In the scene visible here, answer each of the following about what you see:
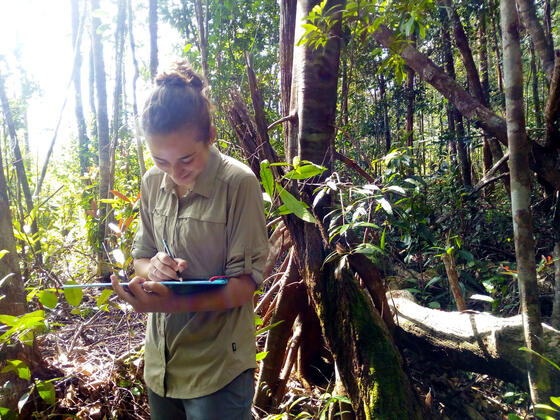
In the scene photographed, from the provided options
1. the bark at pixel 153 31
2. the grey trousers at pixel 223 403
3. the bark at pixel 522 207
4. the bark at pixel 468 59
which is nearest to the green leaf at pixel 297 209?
the grey trousers at pixel 223 403

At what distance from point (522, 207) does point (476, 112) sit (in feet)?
6.18

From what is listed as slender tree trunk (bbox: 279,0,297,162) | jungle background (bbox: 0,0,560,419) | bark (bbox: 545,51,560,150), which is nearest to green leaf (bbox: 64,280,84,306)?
jungle background (bbox: 0,0,560,419)

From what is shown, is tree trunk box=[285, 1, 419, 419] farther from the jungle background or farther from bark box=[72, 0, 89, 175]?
bark box=[72, 0, 89, 175]

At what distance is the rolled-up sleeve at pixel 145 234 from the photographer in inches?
63.9

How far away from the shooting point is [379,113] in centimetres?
729

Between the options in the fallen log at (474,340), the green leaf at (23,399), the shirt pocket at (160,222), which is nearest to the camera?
the shirt pocket at (160,222)

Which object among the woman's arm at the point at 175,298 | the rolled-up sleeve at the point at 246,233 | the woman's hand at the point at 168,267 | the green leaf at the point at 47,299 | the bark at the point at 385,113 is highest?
the bark at the point at 385,113

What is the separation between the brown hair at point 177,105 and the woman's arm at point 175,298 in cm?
50

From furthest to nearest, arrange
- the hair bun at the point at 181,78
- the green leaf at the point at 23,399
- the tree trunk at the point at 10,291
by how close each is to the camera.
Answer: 1. the tree trunk at the point at 10,291
2. the green leaf at the point at 23,399
3. the hair bun at the point at 181,78

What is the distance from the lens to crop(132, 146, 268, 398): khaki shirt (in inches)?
52.6

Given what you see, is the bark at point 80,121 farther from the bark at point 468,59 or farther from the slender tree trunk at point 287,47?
the bark at point 468,59

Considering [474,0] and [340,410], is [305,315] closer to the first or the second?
[340,410]

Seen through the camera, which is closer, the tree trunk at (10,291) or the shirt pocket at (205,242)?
the shirt pocket at (205,242)

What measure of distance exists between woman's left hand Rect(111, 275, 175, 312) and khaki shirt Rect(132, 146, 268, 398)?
5.4 inches
